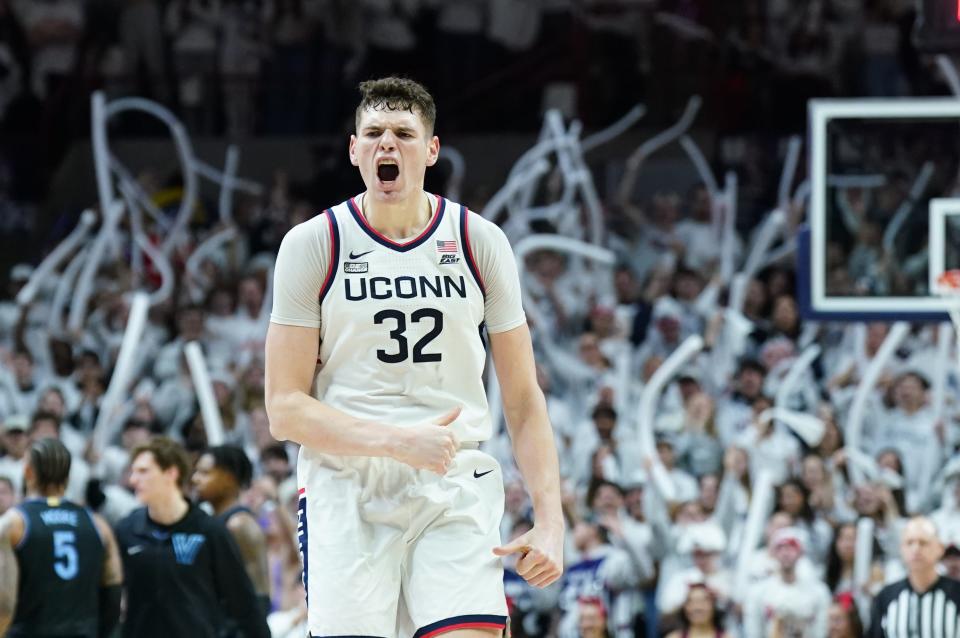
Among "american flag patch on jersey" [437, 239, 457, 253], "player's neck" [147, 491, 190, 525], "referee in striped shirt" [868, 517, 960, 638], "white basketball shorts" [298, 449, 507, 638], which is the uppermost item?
"american flag patch on jersey" [437, 239, 457, 253]

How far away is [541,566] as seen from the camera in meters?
3.96

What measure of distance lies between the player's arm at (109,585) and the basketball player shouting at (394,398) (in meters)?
3.31

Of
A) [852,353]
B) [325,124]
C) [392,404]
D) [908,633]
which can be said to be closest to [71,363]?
[325,124]

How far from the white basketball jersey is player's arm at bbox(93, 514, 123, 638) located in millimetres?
3376

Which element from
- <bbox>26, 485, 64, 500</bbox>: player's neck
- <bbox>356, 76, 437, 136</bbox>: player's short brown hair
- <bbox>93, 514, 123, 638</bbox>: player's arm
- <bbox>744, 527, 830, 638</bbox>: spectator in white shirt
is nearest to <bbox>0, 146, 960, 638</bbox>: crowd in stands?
<bbox>744, 527, 830, 638</bbox>: spectator in white shirt

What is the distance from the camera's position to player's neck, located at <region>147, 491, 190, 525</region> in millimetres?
7129

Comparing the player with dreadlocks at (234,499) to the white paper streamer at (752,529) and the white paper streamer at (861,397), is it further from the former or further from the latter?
the white paper streamer at (861,397)

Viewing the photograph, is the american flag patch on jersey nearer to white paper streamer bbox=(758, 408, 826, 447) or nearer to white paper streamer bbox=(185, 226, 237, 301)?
white paper streamer bbox=(758, 408, 826, 447)

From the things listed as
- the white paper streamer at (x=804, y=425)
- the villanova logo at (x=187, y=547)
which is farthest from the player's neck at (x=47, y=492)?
the white paper streamer at (x=804, y=425)

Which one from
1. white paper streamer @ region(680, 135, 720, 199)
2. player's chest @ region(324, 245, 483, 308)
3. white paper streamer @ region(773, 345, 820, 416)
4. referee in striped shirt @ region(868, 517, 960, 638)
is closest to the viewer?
player's chest @ region(324, 245, 483, 308)

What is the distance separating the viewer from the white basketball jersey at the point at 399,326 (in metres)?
3.99

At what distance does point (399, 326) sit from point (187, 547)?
11.0 ft

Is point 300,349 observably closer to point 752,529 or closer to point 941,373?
point 752,529

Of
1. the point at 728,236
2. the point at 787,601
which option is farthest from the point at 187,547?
the point at 728,236
